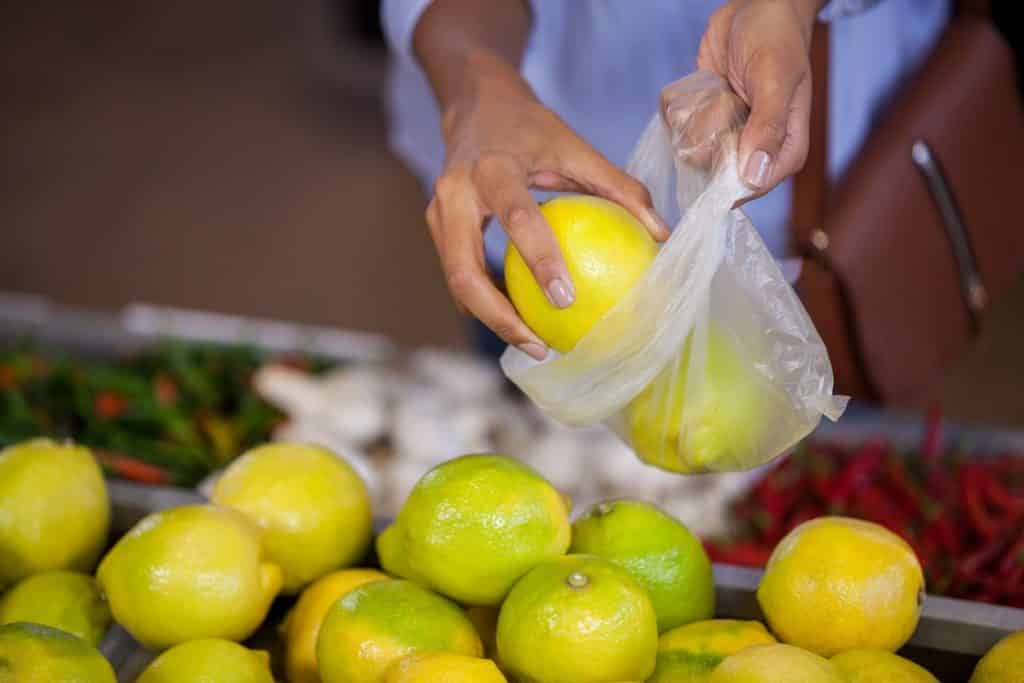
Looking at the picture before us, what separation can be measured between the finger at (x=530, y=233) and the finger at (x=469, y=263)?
0.10ft

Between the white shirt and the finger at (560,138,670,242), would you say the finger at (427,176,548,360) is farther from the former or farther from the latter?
the white shirt

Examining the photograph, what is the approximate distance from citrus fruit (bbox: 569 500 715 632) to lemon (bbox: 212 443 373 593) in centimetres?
23

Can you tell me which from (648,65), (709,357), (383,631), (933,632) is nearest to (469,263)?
(709,357)

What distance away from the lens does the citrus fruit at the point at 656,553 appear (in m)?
1.01

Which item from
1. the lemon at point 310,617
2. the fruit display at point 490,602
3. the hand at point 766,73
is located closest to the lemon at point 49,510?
the fruit display at point 490,602

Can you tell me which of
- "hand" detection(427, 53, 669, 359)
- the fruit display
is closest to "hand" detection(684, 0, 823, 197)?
"hand" detection(427, 53, 669, 359)

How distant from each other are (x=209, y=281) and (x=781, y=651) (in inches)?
121

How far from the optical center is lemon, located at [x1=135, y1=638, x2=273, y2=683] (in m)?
0.93

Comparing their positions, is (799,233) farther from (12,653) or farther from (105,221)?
(105,221)

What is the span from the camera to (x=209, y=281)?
3680mm

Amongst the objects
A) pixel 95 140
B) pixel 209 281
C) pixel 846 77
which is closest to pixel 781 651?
pixel 846 77

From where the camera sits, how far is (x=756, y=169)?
3.18 feet

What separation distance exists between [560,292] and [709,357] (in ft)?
0.52

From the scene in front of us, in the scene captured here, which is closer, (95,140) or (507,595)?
(507,595)
